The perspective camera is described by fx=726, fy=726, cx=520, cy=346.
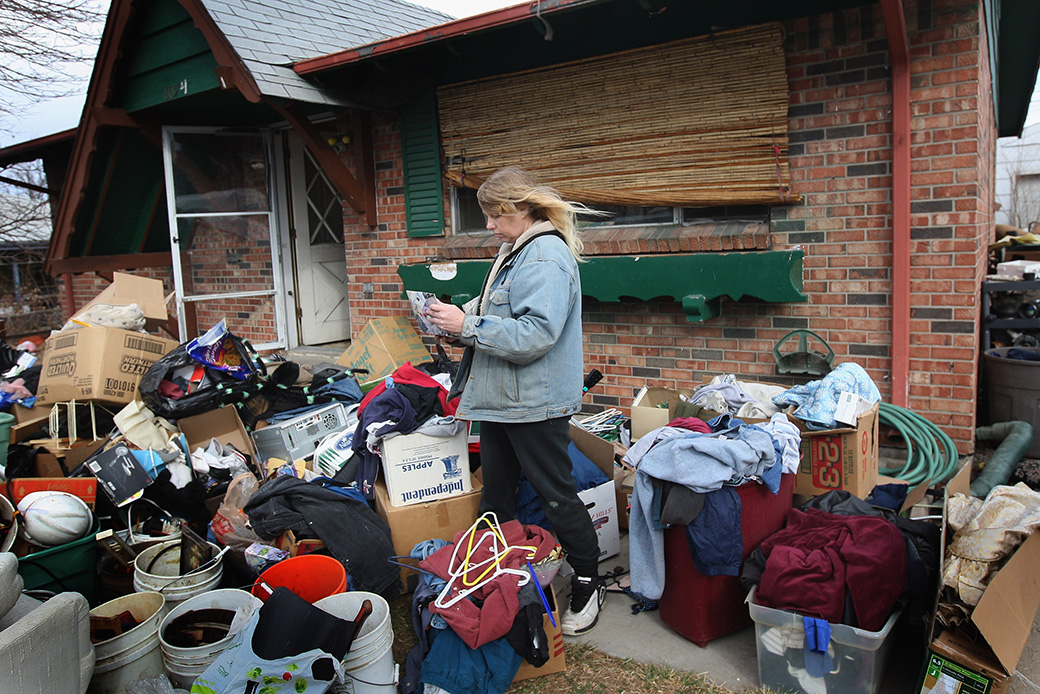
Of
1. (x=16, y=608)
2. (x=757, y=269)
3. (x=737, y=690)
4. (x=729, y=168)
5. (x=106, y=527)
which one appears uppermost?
(x=729, y=168)

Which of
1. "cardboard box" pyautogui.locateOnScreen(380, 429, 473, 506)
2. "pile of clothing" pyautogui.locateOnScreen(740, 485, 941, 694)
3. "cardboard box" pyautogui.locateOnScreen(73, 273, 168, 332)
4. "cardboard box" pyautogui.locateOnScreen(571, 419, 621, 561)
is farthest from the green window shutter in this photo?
"pile of clothing" pyautogui.locateOnScreen(740, 485, 941, 694)

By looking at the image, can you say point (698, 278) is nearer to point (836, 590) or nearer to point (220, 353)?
point (836, 590)

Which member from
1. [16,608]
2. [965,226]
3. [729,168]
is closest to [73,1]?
[729,168]

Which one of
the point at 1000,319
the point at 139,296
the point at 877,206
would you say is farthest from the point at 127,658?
the point at 1000,319

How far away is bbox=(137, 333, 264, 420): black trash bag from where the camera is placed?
4609 mm

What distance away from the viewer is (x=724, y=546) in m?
2.75

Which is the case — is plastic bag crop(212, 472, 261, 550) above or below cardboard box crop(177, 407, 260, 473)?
below

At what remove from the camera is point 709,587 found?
2.83 metres

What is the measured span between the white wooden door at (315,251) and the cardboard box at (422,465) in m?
4.36

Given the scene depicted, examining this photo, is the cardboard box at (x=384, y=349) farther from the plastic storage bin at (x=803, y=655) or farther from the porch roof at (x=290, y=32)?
the plastic storage bin at (x=803, y=655)

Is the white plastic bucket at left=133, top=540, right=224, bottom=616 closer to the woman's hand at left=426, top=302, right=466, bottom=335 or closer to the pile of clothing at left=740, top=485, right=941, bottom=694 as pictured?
the woman's hand at left=426, top=302, right=466, bottom=335

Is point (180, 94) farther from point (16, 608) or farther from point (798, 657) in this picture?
point (798, 657)

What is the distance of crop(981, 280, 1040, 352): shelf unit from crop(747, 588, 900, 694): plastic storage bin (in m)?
3.84

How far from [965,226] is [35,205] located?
1302 centimetres
